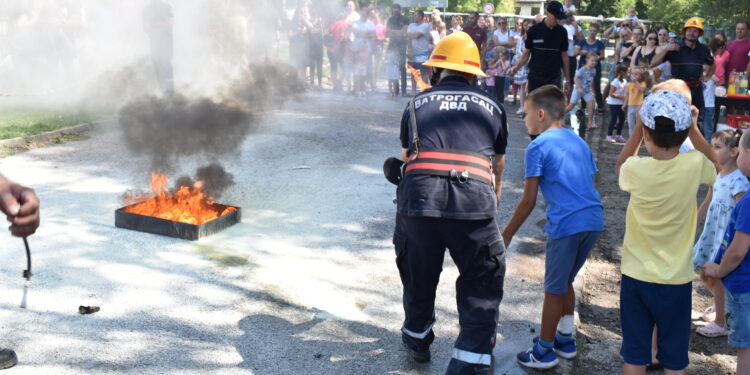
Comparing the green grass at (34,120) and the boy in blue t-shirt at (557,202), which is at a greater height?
the boy in blue t-shirt at (557,202)

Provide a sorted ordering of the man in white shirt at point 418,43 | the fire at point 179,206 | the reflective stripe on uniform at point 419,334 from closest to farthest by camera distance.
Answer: the reflective stripe on uniform at point 419,334 < the fire at point 179,206 < the man in white shirt at point 418,43

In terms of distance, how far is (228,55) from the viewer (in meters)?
11.2

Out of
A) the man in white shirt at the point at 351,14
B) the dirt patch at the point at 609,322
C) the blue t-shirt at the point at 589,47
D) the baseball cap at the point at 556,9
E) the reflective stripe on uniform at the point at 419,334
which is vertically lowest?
the dirt patch at the point at 609,322

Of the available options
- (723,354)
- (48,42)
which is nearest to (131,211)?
(723,354)

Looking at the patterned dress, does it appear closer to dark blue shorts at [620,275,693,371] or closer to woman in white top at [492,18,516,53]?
dark blue shorts at [620,275,693,371]

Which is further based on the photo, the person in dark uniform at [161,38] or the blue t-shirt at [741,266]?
the person in dark uniform at [161,38]

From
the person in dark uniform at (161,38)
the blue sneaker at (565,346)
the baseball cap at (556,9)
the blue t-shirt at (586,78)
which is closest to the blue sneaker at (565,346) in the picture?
the blue sneaker at (565,346)

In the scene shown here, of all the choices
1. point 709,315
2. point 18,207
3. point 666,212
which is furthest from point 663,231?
point 18,207

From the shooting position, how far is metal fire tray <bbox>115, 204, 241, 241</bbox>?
5.88 meters

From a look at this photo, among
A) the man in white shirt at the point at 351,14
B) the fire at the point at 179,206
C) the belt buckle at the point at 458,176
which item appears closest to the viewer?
the belt buckle at the point at 458,176

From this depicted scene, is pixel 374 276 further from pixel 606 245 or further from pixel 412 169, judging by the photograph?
pixel 606 245

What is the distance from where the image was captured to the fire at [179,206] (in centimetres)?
621

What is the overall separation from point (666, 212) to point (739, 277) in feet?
1.79

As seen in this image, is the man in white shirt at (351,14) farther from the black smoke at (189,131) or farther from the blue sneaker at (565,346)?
the blue sneaker at (565,346)
